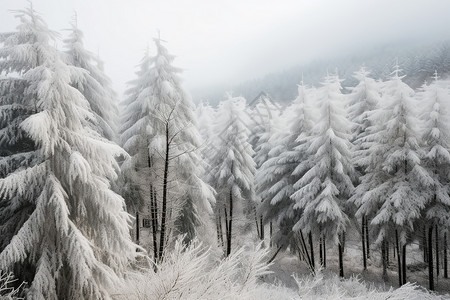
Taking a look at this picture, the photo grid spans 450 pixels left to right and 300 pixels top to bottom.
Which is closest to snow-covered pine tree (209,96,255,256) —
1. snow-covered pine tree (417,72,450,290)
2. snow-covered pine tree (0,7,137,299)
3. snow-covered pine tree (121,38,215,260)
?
snow-covered pine tree (121,38,215,260)

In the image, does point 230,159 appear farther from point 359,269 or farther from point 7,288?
point 7,288

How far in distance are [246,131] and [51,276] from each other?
16.9 metres

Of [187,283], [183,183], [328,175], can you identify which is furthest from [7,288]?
[328,175]

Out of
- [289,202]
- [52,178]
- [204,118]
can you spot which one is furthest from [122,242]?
[204,118]

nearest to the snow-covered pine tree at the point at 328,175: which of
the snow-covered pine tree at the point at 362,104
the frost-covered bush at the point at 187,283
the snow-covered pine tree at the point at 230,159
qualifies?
Result: the snow-covered pine tree at the point at 362,104

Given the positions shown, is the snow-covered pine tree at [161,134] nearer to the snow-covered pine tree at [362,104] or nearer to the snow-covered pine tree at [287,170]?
the snow-covered pine tree at [287,170]

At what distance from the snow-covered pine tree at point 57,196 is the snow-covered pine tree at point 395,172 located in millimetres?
13484

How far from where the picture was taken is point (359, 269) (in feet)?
71.9

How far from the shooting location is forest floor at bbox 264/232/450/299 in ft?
62.6

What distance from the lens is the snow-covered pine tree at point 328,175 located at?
17453mm

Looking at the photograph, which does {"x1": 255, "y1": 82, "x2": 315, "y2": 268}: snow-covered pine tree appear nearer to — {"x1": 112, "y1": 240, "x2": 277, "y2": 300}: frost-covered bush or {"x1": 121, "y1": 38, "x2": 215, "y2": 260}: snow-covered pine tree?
{"x1": 121, "y1": 38, "x2": 215, "y2": 260}: snow-covered pine tree

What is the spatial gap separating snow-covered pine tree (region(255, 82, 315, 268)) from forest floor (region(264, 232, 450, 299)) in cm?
238

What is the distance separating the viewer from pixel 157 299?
448cm

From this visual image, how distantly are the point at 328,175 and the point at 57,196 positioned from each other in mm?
15323
